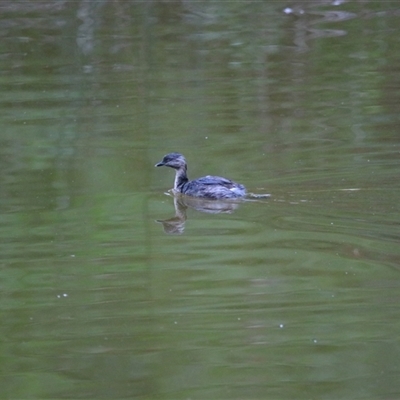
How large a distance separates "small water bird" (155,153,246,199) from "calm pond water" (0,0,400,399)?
14 cm

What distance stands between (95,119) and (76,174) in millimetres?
2377

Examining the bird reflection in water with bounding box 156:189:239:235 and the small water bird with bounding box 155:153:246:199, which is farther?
the small water bird with bounding box 155:153:246:199

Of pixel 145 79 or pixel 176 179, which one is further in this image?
pixel 145 79

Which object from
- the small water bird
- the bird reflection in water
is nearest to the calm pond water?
the bird reflection in water

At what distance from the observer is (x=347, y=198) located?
29.5 ft

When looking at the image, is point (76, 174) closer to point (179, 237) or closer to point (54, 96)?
point (179, 237)

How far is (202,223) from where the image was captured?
9.01 metres

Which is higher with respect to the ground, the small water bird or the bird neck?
the small water bird

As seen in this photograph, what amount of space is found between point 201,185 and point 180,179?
1.61 feet

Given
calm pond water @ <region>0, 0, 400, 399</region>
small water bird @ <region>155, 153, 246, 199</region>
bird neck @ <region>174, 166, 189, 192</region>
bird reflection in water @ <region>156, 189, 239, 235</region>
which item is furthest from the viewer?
bird neck @ <region>174, 166, 189, 192</region>

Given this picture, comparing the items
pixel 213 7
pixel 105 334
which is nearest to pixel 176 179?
pixel 105 334

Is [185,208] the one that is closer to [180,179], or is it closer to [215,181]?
[215,181]

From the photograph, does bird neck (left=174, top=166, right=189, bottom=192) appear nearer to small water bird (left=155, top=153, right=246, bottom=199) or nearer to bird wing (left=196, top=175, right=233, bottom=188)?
small water bird (left=155, top=153, right=246, bottom=199)

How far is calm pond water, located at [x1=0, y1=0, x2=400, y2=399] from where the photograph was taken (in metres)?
6.18
